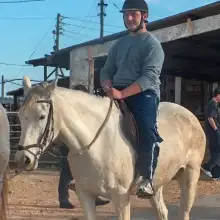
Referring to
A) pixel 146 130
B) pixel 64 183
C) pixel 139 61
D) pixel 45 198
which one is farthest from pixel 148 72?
pixel 45 198

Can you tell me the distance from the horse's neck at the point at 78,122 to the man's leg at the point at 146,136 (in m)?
0.34

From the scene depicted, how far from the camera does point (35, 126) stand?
3.87 meters

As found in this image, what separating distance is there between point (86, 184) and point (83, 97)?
736 mm

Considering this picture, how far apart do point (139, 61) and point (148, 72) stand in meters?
0.18

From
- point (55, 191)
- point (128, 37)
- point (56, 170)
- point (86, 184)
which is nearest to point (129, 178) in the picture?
point (86, 184)

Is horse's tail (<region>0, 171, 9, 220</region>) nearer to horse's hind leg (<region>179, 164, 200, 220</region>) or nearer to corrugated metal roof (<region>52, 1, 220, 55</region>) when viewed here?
horse's hind leg (<region>179, 164, 200, 220</region>)

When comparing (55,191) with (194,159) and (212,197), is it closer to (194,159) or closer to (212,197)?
(212,197)

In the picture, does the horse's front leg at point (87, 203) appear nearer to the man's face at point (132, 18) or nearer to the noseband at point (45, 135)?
the noseband at point (45, 135)

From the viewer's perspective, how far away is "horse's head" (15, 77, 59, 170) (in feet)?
12.6

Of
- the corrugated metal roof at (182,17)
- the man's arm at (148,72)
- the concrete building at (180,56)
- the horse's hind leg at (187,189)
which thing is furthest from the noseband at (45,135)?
the corrugated metal roof at (182,17)

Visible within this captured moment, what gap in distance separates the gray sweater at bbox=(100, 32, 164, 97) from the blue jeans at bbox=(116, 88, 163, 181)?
0.13 m

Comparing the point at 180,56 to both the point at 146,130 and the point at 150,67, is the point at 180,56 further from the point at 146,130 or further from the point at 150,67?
the point at 146,130

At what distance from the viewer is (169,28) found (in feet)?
38.5

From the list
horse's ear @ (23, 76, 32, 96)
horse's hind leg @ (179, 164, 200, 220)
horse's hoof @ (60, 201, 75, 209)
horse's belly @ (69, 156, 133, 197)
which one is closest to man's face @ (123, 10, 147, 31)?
horse's ear @ (23, 76, 32, 96)
